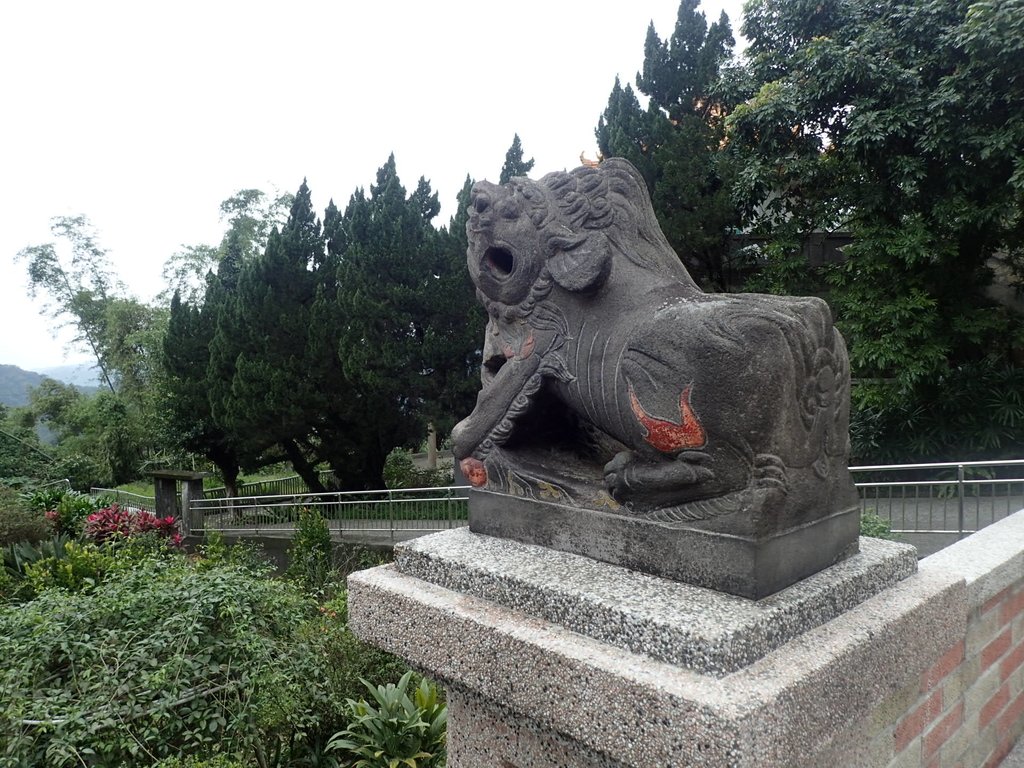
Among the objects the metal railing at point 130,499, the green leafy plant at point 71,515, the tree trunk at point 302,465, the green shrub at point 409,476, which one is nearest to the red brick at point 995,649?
the green leafy plant at point 71,515

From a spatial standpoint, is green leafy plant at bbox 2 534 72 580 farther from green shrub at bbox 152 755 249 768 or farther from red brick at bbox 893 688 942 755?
red brick at bbox 893 688 942 755

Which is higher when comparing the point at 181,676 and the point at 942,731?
the point at 942,731

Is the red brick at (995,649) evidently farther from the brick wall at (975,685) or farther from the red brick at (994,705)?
the red brick at (994,705)

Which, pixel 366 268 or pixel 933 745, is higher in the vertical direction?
pixel 366 268

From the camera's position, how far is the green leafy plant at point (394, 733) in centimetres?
323

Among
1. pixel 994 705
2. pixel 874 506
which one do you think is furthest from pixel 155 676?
pixel 874 506

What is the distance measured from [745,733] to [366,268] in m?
10.9

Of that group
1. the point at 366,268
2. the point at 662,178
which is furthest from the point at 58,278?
the point at 662,178

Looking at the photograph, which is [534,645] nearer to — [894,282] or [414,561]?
[414,561]

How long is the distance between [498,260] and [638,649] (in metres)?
1.55

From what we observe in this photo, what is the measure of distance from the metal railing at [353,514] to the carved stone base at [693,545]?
6361mm

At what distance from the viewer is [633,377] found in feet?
6.75

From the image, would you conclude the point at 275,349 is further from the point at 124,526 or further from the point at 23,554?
the point at 23,554

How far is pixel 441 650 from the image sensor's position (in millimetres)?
2045
